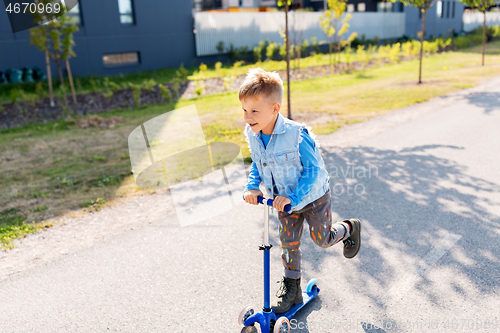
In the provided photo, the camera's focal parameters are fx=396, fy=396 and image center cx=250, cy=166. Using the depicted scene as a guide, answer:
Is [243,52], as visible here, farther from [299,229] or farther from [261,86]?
[261,86]

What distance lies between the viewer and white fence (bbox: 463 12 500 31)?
46281 mm

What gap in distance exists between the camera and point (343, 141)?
7.86 m

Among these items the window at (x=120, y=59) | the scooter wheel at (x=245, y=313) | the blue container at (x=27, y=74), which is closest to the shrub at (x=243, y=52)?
the window at (x=120, y=59)

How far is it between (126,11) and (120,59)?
2241 millimetres

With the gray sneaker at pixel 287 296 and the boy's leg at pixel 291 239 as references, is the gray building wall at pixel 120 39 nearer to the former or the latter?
the boy's leg at pixel 291 239

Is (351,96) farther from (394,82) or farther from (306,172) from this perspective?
(306,172)

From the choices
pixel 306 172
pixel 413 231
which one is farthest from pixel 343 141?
pixel 306 172

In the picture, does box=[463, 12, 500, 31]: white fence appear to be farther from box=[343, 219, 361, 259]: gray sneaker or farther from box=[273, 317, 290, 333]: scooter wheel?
box=[273, 317, 290, 333]: scooter wheel

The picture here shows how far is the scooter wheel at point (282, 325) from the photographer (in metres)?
2.67

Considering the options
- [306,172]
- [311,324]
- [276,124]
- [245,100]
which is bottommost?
[311,324]

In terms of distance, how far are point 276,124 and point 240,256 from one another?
1689 mm

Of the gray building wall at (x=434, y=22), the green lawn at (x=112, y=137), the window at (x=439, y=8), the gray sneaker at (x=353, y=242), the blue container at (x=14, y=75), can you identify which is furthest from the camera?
the window at (x=439, y=8)

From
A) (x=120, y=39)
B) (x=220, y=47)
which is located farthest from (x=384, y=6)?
(x=120, y=39)

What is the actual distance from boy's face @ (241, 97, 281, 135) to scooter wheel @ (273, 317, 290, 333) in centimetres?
129
